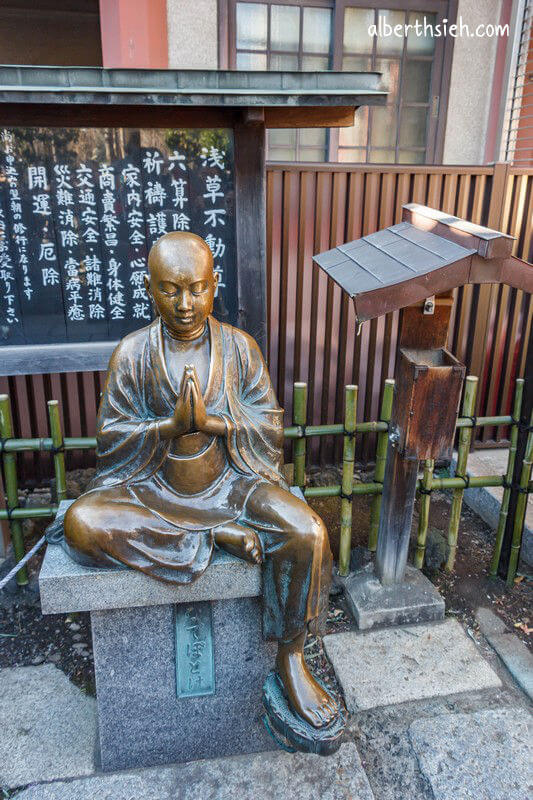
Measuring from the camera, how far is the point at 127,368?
277 centimetres

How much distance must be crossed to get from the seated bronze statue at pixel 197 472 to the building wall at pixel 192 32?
15.4ft

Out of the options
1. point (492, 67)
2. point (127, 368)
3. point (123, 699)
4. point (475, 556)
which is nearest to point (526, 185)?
point (492, 67)

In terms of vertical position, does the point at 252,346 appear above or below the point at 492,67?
below

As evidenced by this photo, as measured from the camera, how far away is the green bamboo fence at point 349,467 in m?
3.58

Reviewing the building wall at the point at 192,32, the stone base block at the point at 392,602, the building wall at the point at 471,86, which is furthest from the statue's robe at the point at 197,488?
the building wall at the point at 471,86

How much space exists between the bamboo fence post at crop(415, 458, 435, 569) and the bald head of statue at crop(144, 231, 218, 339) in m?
1.99

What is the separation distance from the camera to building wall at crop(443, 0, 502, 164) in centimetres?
684

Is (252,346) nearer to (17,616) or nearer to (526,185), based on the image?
(17,616)

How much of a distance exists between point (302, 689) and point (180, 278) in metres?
1.84

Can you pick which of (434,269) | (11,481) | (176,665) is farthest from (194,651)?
(434,269)

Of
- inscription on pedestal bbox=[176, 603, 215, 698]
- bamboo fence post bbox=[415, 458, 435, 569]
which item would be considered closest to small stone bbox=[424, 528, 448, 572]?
bamboo fence post bbox=[415, 458, 435, 569]

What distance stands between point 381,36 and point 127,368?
19.5 ft

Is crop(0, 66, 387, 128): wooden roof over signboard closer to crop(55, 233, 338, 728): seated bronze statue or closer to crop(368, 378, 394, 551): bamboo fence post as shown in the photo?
crop(55, 233, 338, 728): seated bronze statue

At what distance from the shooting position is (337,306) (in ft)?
17.0
